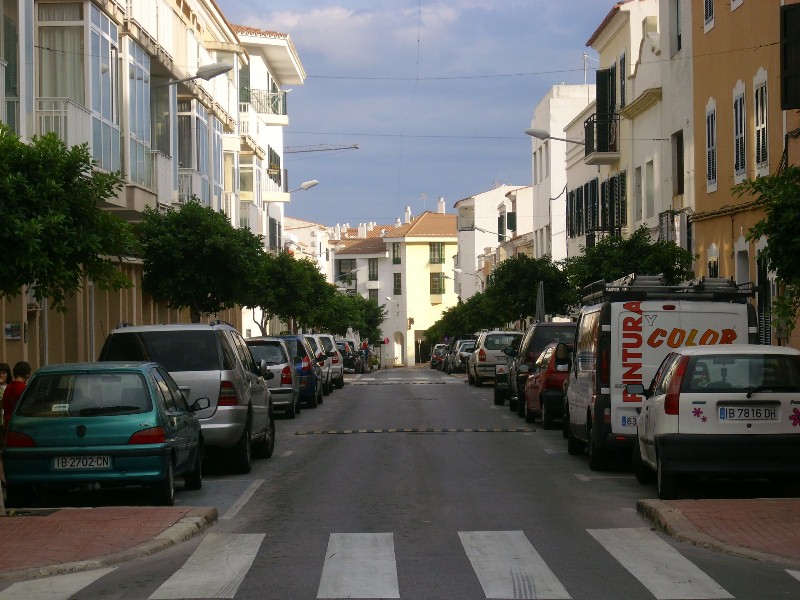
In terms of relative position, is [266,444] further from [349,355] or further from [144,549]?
[349,355]

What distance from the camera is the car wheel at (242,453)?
1678cm

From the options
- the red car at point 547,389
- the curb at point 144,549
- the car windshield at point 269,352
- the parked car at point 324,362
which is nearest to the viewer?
the curb at point 144,549

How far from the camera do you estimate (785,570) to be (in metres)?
9.52

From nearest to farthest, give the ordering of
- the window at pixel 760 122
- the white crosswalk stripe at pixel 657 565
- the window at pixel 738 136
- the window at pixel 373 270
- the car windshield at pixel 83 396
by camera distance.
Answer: the white crosswalk stripe at pixel 657 565
the car windshield at pixel 83 396
the window at pixel 760 122
the window at pixel 738 136
the window at pixel 373 270

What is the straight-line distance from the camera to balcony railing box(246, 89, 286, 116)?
63750 millimetres

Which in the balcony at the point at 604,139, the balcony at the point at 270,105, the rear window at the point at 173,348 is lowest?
the rear window at the point at 173,348

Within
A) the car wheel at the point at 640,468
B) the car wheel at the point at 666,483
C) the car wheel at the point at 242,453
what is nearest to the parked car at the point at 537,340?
the car wheel at the point at 242,453

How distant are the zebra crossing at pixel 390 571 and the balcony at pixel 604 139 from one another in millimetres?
32947

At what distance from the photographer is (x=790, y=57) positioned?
1903 cm

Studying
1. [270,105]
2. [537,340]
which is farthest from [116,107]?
[270,105]

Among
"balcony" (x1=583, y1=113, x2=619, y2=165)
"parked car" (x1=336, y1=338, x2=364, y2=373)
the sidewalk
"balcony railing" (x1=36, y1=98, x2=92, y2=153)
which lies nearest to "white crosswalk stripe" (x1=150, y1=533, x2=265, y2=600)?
the sidewalk

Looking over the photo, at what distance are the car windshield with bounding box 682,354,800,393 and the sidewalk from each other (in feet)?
3.81

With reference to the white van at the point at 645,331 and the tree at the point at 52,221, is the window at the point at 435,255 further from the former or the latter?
the white van at the point at 645,331

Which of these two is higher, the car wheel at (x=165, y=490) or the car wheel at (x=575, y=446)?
the car wheel at (x=165, y=490)
